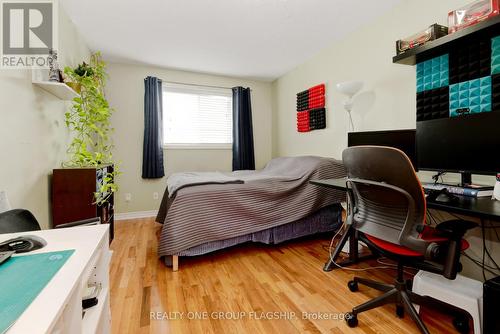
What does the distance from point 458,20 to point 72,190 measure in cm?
311

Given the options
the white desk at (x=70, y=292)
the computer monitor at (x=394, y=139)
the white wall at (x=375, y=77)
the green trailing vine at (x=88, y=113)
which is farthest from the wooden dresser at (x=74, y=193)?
the white wall at (x=375, y=77)

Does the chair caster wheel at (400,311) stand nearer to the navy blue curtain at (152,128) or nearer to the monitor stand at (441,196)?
the monitor stand at (441,196)

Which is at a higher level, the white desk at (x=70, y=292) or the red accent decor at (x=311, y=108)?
the red accent decor at (x=311, y=108)

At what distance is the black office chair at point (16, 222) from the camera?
103 centimetres

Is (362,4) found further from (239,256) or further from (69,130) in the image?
(69,130)

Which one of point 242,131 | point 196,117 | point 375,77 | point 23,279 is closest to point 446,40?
point 375,77

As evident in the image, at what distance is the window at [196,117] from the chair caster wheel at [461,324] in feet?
11.5

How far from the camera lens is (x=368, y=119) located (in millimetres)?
2551

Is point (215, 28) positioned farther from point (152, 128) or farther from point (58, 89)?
point (152, 128)

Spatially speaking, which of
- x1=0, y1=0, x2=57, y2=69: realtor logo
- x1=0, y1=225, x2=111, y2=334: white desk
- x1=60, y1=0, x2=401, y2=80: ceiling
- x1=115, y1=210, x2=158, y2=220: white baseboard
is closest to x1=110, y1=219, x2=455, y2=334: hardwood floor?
x1=0, y1=225, x2=111, y2=334: white desk

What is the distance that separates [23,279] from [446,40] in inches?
97.1

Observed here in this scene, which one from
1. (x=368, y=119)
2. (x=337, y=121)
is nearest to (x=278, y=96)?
(x=337, y=121)

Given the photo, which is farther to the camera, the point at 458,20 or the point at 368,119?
Result: the point at 368,119

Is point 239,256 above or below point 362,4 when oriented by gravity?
below
